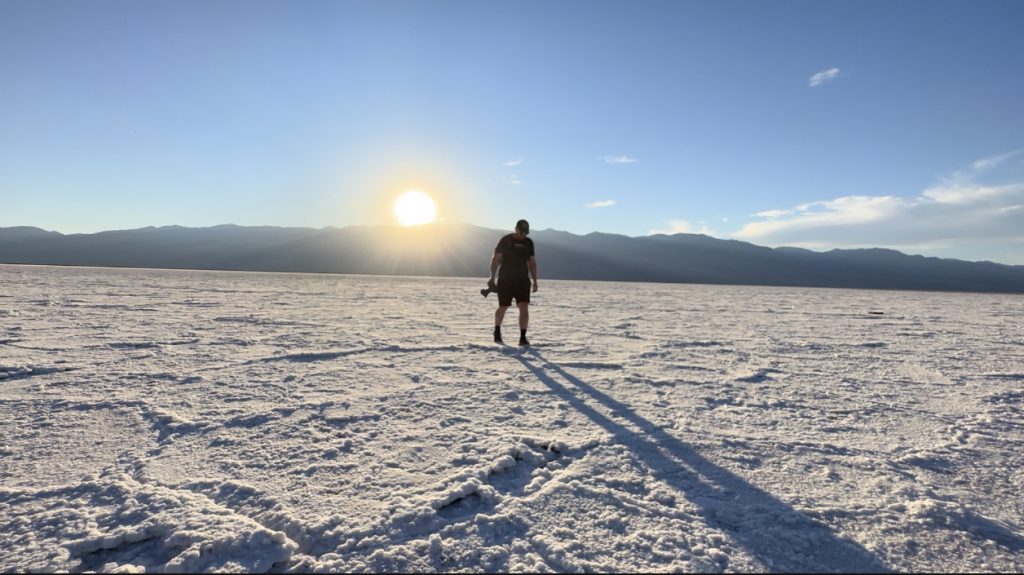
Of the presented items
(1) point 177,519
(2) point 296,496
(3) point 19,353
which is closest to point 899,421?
(2) point 296,496

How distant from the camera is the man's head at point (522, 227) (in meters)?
4.71

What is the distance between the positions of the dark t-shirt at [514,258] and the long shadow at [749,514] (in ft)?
8.74

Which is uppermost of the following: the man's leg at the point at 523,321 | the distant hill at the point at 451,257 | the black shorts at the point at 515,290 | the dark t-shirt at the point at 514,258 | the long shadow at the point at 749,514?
the distant hill at the point at 451,257

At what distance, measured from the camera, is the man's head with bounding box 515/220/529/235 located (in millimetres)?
4711

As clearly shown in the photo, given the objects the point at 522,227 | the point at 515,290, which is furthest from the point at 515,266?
the point at 522,227

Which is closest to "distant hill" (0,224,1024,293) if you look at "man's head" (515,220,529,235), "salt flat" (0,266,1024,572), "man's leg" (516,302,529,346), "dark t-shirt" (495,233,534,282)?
"man's leg" (516,302,529,346)

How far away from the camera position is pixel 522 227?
4770mm

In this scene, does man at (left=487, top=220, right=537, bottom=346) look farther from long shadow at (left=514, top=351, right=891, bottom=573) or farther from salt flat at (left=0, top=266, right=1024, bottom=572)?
long shadow at (left=514, top=351, right=891, bottom=573)

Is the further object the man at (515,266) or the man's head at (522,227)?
the man at (515,266)

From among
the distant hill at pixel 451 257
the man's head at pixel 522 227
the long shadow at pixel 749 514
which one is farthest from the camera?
the distant hill at pixel 451 257

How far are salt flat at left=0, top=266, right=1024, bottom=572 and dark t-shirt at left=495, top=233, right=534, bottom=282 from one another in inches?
36.1

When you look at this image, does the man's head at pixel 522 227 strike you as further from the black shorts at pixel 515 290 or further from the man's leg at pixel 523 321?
the man's leg at pixel 523 321

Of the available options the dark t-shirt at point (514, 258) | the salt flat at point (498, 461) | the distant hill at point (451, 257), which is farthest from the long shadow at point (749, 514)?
the distant hill at point (451, 257)

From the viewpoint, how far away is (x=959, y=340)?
609cm
